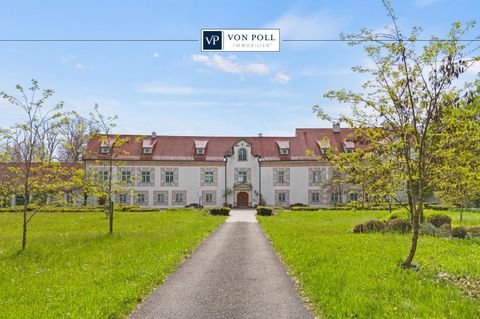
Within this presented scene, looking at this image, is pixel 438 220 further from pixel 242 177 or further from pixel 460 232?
pixel 242 177

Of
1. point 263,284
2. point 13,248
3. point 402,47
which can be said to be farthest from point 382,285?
point 13,248

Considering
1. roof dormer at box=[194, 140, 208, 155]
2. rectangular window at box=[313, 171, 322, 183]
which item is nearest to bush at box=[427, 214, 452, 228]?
rectangular window at box=[313, 171, 322, 183]

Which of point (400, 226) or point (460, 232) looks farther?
point (400, 226)

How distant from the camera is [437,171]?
31.2ft

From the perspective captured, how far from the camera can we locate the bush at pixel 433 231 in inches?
632

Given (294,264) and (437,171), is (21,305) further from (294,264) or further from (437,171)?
(437,171)

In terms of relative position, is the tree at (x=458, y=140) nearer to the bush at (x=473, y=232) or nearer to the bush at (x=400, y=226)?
the bush at (x=473, y=232)

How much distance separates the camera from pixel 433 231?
53.6 ft

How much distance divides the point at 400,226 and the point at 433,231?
132 cm

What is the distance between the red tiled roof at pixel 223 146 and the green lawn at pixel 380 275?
38443mm

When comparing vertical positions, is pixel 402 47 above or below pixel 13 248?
above

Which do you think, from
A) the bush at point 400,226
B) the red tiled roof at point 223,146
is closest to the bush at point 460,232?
the bush at point 400,226

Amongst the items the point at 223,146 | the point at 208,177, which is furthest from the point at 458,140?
the point at 223,146

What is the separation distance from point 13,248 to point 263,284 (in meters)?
9.99
